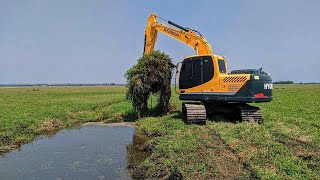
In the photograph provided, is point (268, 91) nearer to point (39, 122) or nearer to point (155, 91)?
point (155, 91)

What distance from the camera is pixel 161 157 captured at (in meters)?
10.3

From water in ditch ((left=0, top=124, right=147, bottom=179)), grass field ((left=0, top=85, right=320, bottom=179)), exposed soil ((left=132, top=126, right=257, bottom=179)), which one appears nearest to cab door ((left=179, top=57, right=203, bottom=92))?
grass field ((left=0, top=85, right=320, bottom=179))

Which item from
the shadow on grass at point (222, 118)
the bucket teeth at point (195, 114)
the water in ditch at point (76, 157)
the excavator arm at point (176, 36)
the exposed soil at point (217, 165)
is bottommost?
the water in ditch at point (76, 157)

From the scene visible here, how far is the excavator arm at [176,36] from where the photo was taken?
60.8 feet

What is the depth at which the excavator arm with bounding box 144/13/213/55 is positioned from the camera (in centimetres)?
1855

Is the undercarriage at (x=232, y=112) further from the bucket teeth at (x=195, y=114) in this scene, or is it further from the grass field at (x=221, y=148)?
the grass field at (x=221, y=148)

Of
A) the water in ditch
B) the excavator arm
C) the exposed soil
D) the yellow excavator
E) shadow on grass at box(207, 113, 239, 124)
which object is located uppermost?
the excavator arm

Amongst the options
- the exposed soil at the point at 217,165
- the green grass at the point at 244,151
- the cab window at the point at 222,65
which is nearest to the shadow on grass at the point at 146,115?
the green grass at the point at 244,151

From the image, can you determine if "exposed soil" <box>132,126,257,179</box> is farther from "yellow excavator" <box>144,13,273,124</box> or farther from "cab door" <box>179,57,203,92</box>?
"cab door" <box>179,57,203,92</box>

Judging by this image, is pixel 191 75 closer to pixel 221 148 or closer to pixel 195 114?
pixel 195 114

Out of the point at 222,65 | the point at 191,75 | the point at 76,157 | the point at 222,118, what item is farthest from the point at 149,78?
the point at 76,157

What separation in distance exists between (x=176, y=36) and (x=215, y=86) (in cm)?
475

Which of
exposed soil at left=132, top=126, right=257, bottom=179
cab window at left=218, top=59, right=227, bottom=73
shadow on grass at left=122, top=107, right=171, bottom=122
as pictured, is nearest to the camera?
exposed soil at left=132, top=126, right=257, bottom=179

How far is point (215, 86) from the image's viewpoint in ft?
53.8
